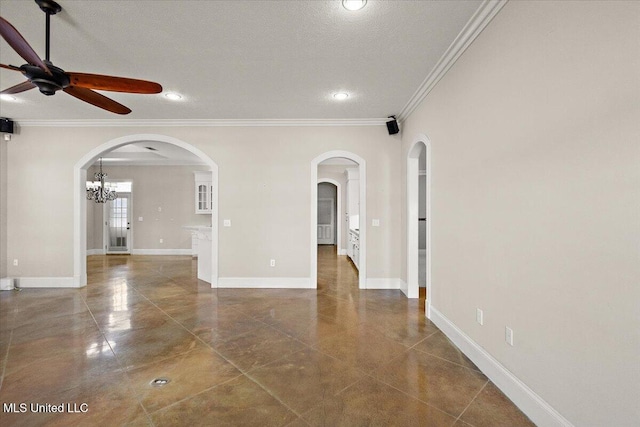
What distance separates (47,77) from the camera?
2.14 meters

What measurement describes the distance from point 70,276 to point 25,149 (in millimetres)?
2352

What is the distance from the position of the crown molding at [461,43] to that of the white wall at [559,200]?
0.24ft

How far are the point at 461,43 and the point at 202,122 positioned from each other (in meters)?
4.05

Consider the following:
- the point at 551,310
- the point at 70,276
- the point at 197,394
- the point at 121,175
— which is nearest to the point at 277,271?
the point at 197,394

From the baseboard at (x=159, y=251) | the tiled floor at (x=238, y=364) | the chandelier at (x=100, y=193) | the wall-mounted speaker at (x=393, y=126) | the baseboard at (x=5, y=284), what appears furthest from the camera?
the baseboard at (x=159, y=251)

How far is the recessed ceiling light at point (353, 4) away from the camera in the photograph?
2123 mm

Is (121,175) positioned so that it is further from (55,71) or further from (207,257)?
(55,71)

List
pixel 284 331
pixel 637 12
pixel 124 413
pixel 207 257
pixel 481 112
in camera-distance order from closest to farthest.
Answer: pixel 637 12 < pixel 124 413 < pixel 481 112 < pixel 284 331 < pixel 207 257

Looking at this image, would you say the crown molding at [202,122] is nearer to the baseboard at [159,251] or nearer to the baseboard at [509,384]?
the baseboard at [509,384]

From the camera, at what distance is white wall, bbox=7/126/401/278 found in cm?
498

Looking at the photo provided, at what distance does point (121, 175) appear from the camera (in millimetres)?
9172

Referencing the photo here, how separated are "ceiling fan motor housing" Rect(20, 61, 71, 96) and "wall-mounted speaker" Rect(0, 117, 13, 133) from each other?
4018mm
